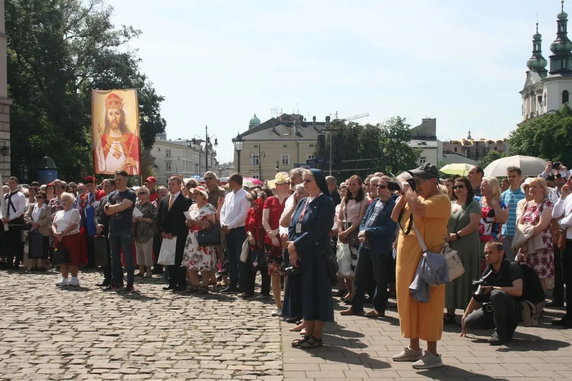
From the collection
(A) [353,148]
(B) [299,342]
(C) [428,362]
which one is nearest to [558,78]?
(A) [353,148]

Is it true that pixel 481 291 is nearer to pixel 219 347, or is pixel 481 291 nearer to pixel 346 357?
pixel 346 357

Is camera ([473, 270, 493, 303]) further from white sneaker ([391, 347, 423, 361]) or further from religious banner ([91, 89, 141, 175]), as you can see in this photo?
religious banner ([91, 89, 141, 175])

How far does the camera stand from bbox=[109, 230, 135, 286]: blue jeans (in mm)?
13695

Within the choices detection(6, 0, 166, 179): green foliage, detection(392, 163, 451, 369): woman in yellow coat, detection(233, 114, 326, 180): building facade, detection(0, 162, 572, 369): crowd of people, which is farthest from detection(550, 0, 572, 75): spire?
detection(392, 163, 451, 369): woman in yellow coat

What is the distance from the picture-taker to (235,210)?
1334 cm

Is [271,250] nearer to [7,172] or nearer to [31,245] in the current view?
[31,245]

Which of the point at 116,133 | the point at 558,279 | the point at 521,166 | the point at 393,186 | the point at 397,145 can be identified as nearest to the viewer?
the point at 393,186

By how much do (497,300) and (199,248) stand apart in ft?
20.6

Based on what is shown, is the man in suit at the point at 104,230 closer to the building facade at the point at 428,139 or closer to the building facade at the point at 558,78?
the building facade at the point at 558,78

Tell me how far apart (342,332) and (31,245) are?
1012 cm

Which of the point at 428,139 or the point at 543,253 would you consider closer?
the point at 543,253

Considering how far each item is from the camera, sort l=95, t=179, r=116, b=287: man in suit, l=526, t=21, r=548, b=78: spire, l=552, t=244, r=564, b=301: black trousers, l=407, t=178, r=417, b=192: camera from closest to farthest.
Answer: l=407, t=178, r=417, b=192: camera
l=552, t=244, r=564, b=301: black trousers
l=95, t=179, r=116, b=287: man in suit
l=526, t=21, r=548, b=78: spire

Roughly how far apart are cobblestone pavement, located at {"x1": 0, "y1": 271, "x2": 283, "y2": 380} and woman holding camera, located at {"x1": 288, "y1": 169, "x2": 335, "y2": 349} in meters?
0.53

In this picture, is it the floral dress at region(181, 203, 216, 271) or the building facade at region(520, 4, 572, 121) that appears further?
the building facade at region(520, 4, 572, 121)
